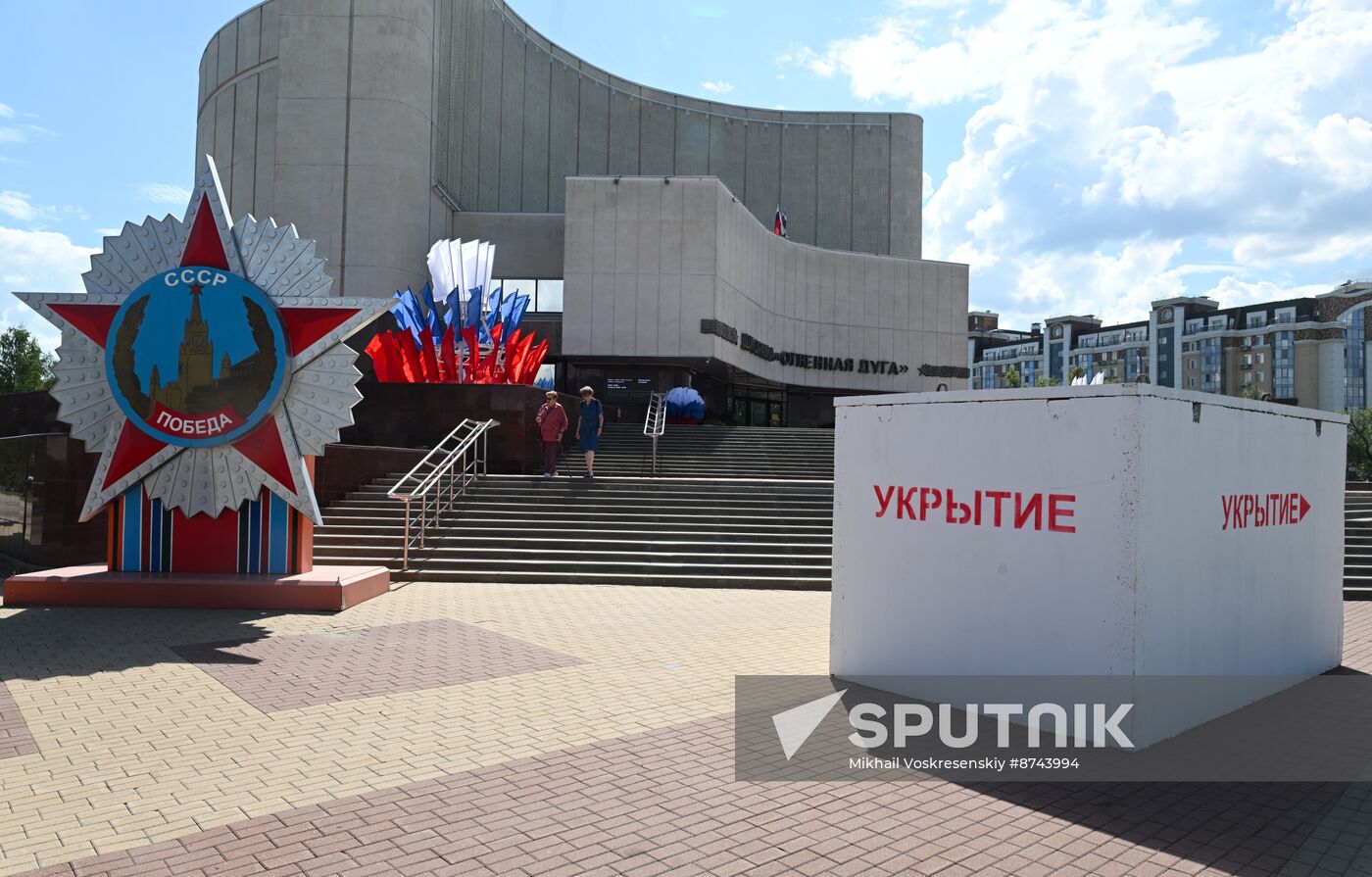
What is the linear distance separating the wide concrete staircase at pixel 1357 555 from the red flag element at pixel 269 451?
36.7 feet

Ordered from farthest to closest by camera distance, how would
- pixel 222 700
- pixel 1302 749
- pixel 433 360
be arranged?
pixel 433 360
pixel 222 700
pixel 1302 749

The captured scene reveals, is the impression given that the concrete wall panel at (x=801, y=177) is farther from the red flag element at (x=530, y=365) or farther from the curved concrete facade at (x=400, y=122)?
the red flag element at (x=530, y=365)

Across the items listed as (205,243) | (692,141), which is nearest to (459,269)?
(205,243)

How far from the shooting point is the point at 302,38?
3325cm

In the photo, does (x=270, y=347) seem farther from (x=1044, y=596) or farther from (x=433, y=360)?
(x=433, y=360)

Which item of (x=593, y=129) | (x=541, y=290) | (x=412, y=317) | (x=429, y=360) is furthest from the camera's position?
(x=593, y=129)

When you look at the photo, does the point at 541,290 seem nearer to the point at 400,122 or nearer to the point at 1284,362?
the point at 400,122

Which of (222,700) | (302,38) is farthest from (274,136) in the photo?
(222,700)

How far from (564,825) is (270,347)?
7159 mm

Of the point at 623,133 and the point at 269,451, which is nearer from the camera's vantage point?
the point at 269,451

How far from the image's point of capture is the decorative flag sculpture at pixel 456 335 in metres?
21.5

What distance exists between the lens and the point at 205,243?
974 centimetres

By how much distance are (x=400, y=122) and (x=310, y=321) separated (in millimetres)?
26066

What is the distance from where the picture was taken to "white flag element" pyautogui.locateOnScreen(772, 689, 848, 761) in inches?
204
